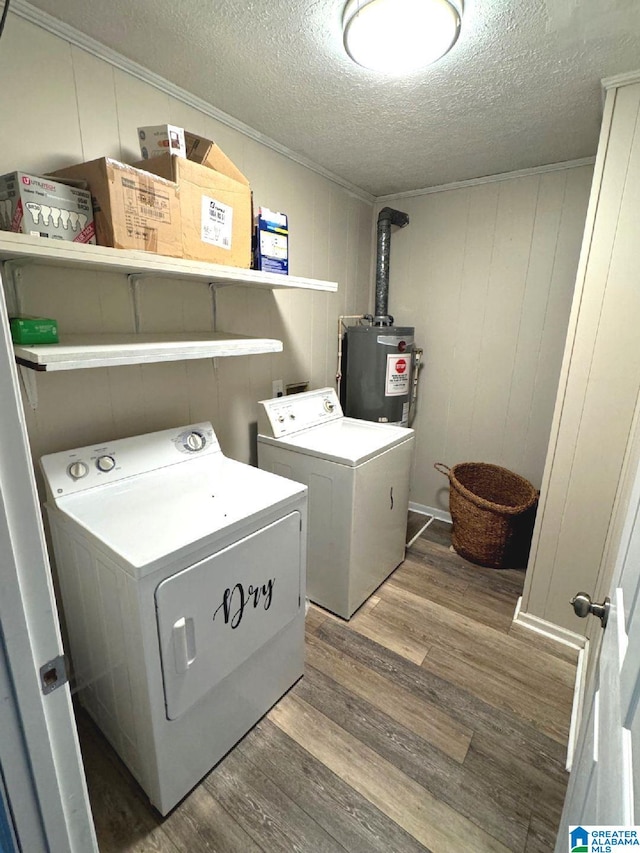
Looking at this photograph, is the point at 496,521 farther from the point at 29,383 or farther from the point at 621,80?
the point at 29,383

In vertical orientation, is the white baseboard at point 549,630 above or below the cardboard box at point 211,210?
below

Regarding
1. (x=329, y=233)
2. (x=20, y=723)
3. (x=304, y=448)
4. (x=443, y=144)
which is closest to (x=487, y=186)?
(x=443, y=144)

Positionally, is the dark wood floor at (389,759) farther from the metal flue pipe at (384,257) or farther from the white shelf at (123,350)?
the metal flue pipe at (384,257)

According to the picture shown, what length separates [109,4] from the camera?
45.8 inches

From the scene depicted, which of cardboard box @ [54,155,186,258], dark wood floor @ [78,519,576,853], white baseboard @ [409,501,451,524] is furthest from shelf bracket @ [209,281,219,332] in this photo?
white baseboard @ [409,501,451,524]

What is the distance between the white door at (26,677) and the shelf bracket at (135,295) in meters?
1.21

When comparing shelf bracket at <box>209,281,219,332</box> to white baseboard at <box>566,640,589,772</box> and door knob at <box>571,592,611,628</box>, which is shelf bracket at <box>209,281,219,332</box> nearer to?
door knob at <box>571,592,611,628</box>

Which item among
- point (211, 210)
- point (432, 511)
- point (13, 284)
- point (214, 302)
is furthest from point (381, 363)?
point (13, 284)

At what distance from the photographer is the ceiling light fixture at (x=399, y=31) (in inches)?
43.6

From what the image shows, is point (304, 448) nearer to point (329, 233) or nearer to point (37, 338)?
point (37, 338)

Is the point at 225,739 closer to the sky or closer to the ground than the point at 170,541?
closer to the ground

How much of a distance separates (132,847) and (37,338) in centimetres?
151

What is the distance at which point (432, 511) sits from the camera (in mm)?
3080

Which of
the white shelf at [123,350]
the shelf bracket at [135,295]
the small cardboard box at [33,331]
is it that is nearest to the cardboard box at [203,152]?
the shelf bracket at [135,295]
